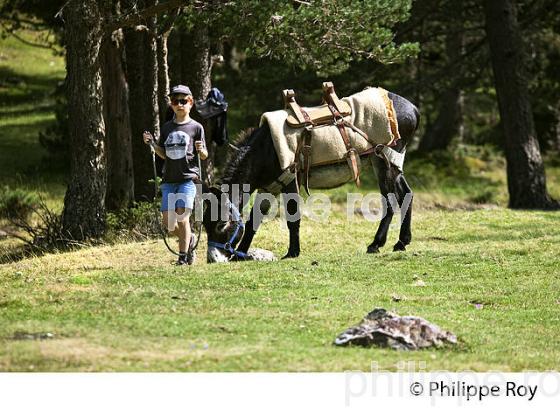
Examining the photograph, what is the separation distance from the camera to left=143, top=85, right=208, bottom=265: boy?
12.4 metres

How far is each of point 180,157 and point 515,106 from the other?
1196cm

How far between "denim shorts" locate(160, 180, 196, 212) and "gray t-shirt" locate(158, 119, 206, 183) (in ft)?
0.27

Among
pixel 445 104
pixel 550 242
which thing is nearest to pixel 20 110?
pixel 445 104

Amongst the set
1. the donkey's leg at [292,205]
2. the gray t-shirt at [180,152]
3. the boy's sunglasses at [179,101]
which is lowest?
the donkey's leg at [292,205]

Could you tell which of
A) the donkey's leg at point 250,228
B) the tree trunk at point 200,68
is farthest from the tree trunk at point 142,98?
the donkey's leg at point 250,228

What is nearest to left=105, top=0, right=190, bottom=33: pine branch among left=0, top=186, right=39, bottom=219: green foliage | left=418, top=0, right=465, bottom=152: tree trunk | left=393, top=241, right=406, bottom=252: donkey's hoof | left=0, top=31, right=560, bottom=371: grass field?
left=0, top=31, right=560, bottom=371: grass field

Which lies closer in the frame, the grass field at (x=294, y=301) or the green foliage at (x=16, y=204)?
the grass field at (x=294, y=301)

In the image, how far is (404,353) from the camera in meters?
8.75

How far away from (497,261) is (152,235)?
19.2ft

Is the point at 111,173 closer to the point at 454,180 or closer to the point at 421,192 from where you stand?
the point at 421,192

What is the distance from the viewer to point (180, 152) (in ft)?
40.6

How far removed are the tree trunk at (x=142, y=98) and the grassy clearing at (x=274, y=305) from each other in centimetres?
359

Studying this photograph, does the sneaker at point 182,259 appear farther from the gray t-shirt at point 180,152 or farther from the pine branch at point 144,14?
the pine branch at point 144,14

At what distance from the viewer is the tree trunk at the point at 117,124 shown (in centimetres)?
1838
